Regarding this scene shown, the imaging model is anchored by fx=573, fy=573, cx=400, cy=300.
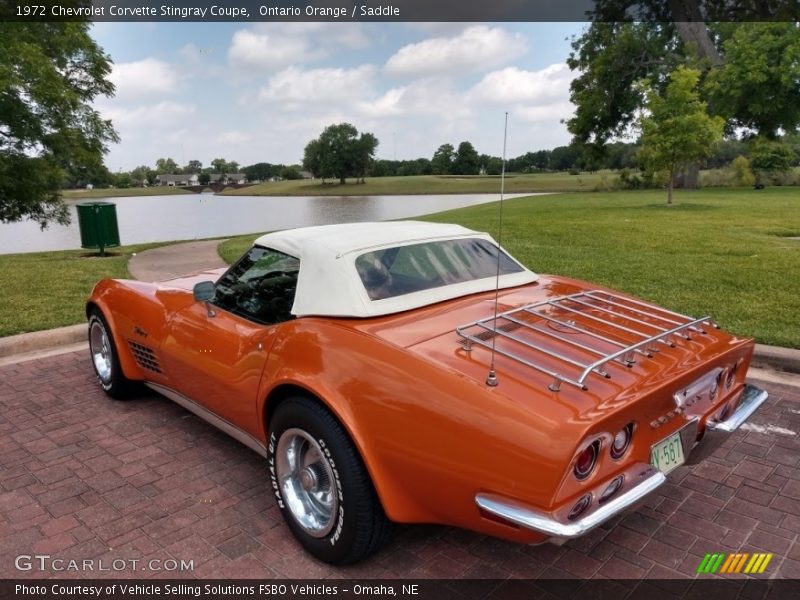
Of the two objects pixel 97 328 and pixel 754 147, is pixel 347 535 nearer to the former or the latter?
pixel 97 328

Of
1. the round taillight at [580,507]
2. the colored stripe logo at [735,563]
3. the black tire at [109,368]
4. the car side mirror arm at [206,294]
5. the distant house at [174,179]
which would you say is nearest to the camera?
the round taillight at [580,507]

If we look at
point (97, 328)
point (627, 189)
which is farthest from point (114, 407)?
point (627, 189)

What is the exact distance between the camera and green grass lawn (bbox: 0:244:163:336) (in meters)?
6.15

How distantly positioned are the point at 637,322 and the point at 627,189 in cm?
4152

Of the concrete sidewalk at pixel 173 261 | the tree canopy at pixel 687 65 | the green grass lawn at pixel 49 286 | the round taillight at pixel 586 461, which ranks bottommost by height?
the concrete sidewalk at pixel 173 261

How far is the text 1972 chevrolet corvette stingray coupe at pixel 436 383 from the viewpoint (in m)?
1.90

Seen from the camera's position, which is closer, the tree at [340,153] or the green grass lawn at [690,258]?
the green grass lawn at [690,258]

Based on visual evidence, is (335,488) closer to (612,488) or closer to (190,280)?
(612,488)

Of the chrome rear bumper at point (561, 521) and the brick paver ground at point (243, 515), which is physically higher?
the chrome rear bumper at point (561, 521)

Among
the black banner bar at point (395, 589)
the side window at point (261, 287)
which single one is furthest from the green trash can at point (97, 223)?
the black banner bar at point (395, 589)

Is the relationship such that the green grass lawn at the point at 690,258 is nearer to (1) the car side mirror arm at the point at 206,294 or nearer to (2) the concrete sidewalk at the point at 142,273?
(2) the concrete sidewalk at the point at 142,273

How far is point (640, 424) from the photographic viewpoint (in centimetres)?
208

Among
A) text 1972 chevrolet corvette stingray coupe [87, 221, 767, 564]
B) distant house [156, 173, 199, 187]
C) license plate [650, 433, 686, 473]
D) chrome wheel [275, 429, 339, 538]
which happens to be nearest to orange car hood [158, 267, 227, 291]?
text 1972 chevrolet corvette stingray coupe [87, 221, 767, 564]

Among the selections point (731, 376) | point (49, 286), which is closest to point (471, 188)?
point (49, 286)
